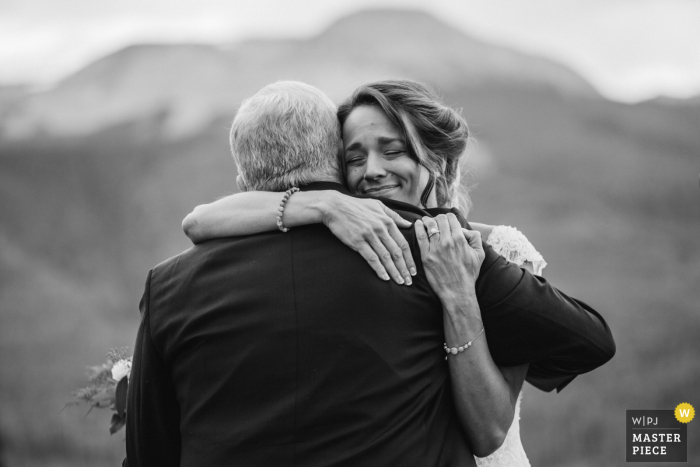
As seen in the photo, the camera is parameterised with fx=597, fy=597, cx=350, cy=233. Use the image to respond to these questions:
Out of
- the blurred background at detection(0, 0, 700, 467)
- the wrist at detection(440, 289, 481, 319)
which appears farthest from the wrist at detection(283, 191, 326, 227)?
the blurred background at detection(0, 0, 700, 467)

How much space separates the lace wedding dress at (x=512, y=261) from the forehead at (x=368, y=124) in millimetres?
463

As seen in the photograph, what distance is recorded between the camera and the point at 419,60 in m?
6.14

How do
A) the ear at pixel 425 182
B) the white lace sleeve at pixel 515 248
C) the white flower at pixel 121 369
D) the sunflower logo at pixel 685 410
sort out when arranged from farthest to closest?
the sunflower logo at pixel 685 410, the white flower at pixel 121 369, the ear at pixel 425 182, the white lace sleeve at pixel 515 248

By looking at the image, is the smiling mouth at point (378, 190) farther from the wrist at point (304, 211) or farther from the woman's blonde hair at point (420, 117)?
the wrist at point (304, 211)

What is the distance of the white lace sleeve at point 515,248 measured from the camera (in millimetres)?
1773

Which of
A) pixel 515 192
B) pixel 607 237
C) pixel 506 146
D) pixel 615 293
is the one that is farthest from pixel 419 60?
pixel 615 293

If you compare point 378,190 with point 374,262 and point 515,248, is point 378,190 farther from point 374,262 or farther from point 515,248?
point 374,262

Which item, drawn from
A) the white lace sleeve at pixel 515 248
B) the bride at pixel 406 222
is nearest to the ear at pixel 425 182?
the bride at pixel 406 222

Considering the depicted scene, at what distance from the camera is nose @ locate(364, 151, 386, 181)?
182 cm

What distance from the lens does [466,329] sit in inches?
52.9

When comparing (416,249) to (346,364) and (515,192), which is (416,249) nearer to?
(346,364)

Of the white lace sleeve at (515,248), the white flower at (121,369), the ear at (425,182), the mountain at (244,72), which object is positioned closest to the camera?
the white lace sleeve at (515,248)

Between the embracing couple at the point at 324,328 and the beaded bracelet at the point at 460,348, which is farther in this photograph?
the beaded bracelet at the point at 460,348

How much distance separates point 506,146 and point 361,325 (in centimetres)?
496
